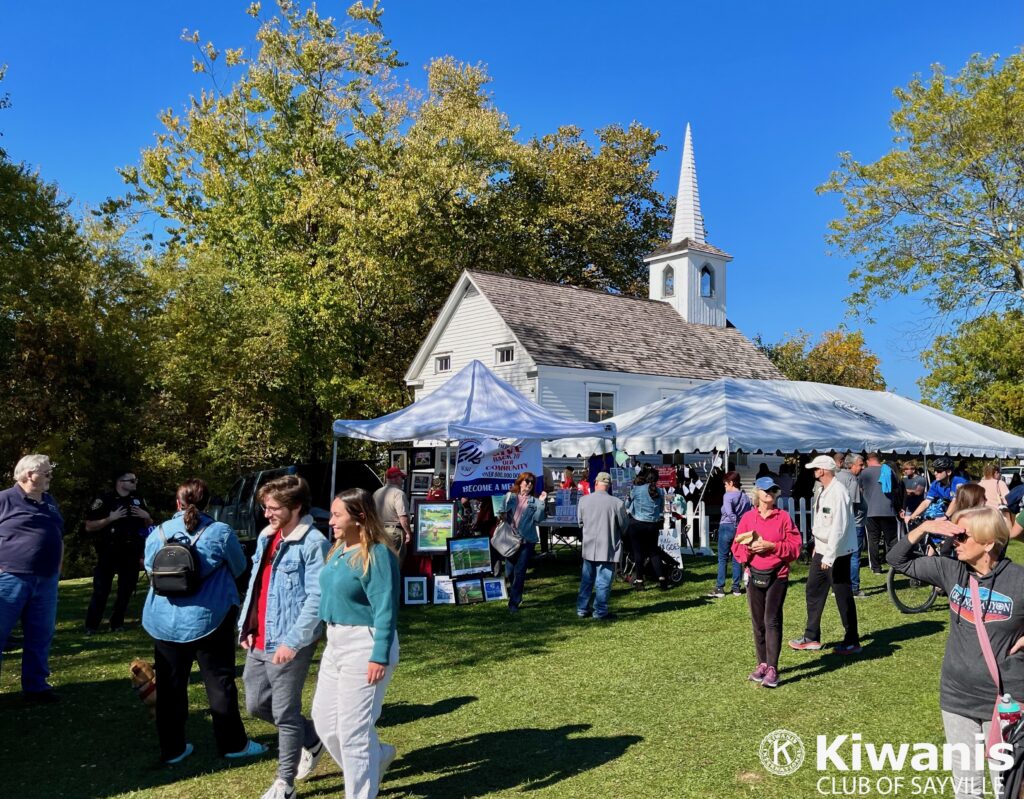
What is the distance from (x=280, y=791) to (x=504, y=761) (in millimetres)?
1469

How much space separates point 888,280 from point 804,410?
11144 mm

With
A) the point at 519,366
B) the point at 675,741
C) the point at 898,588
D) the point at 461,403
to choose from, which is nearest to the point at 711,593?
the point at 898,588

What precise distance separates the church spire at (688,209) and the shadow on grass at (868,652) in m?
27.0

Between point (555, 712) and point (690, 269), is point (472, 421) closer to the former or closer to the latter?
point (555, 712)

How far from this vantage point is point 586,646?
9.08m

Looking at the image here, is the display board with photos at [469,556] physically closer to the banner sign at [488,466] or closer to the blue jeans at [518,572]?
the blue jeans at [518,572]

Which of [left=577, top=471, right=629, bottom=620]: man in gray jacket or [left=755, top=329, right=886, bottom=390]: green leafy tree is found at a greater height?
[left=755, top=329, right=886, bottom=390]: green leafy tree

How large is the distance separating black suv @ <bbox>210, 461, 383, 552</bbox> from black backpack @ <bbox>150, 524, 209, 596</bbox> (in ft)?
29.3

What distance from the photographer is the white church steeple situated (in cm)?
3403

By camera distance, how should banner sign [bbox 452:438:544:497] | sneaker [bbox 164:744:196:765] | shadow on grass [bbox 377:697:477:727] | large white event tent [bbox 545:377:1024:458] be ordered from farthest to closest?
large white event tent [bbox 545:377:1024:458], banner sign [bbox 452:438:544:497], shadow on grass [bbox 377:697:477:727], sneaker [bbox 164:744:196:765]

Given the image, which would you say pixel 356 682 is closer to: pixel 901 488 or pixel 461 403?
pixel 461 403

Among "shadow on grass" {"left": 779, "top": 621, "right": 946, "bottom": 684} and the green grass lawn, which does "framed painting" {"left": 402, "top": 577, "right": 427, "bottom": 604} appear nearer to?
the green grass lawn

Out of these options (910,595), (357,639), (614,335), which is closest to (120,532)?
(357,639)

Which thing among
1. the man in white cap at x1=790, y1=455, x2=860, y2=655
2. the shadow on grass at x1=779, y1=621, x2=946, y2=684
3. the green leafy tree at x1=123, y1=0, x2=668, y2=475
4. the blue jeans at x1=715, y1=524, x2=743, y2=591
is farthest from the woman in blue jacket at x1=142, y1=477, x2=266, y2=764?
the green leafy tree at x1=123, y1=0, x2=668, y2=475
